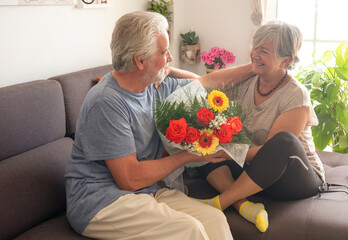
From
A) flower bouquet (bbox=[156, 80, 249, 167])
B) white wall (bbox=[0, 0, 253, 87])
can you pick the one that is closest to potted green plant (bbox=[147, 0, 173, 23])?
white wall (bbox=[0, 0, 253, 87])

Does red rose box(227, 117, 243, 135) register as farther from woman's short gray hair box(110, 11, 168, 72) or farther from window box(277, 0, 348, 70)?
window box(277, 0, 348, 70)

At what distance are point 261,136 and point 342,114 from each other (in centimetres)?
132

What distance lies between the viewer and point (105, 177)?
1943 mm

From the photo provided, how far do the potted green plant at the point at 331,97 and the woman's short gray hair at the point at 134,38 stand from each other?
1.89 meters


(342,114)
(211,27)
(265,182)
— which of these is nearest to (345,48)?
(342,114)

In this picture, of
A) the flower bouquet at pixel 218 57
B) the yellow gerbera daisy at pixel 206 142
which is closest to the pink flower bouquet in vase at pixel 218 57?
the flower bouquet at pixel 218 57

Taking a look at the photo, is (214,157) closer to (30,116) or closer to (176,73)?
(176,73)

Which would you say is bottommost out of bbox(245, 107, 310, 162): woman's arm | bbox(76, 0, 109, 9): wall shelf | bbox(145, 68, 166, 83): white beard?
bbox(245, 107, 310, 162): woman's arm

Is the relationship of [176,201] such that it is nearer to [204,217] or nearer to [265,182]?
[204,217]

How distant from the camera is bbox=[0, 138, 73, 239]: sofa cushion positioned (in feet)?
6.39

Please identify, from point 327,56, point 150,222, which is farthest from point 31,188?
point 327,56

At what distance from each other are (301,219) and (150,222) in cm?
71

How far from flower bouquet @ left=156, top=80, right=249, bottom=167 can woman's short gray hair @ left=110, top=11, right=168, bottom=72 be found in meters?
0.25

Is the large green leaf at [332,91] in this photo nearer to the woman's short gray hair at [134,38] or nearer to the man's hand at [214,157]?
the man's hand at [214,157]
